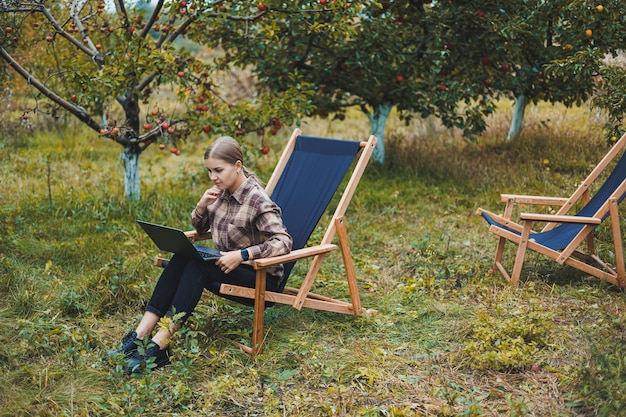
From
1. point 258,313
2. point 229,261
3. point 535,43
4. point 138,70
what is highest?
point 535,43

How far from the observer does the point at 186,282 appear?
11.3ft

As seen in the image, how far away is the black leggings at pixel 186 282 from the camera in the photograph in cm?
344

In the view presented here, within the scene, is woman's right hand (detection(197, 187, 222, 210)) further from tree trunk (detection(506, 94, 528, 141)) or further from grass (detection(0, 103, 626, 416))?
tree trunk (detection(506, 94, 528, 141))

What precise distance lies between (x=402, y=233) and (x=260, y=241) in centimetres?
231

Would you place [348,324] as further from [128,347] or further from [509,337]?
[128,347]

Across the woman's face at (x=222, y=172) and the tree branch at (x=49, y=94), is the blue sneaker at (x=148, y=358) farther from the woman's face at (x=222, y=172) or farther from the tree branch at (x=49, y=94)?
the tree branch at (x=49, y=94)

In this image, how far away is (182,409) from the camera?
304 cm

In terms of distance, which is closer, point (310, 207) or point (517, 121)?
point (310, 207)

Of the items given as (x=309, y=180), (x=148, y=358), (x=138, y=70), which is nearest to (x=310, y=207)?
(x=309, y=180)

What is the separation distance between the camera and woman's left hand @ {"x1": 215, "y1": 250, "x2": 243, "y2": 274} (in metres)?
3.35

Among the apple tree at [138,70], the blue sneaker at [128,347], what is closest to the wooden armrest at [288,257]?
the blue sneaker at [128,347]

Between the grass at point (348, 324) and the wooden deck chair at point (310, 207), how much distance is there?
0.57 ft

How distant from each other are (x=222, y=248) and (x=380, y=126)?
403 centimetres

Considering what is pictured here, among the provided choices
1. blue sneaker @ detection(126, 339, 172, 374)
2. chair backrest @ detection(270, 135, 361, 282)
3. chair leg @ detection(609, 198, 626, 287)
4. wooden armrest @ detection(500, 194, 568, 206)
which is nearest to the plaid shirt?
chair backrest @ detection(270, 135, 361, 282)
